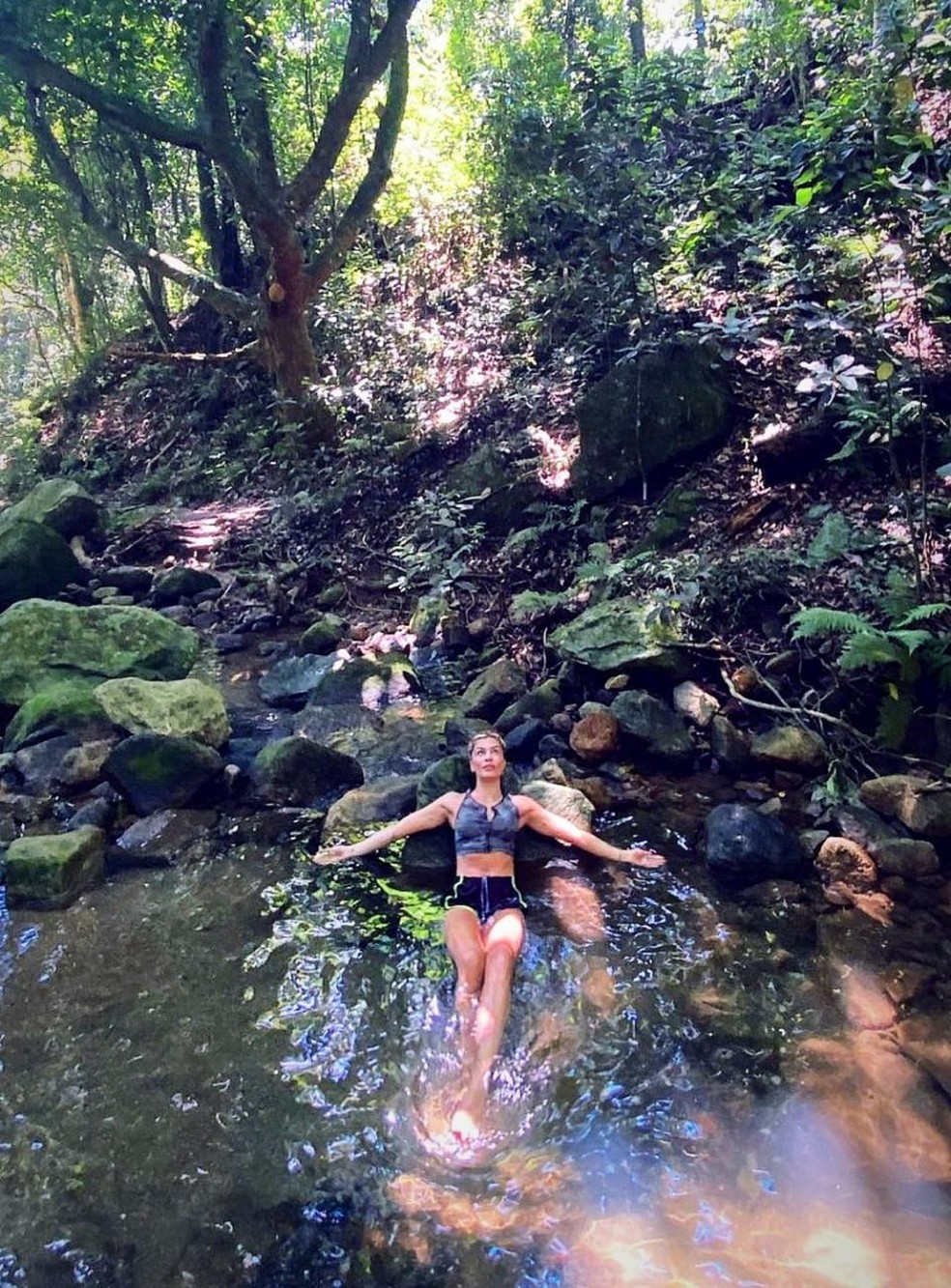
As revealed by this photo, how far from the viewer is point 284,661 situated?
893 cm

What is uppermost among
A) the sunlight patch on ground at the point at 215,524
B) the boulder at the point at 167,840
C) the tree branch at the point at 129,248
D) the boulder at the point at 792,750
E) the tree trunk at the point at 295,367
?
the tree branch at the point at 129,248

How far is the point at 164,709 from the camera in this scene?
270 inches

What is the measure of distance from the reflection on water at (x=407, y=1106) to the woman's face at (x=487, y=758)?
2.75 feet

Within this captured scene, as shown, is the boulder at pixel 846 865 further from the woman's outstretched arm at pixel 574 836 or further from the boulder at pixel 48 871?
the boulder at pixel 48 871

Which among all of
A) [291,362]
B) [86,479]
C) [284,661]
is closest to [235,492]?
[291,362]

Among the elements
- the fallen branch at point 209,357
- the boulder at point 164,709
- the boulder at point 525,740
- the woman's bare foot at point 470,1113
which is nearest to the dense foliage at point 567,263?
the fallen branch at point 209,357

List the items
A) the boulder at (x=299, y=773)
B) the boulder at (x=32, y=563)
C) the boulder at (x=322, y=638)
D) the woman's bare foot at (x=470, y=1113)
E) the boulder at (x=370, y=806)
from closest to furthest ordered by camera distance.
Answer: the woman's bare foot at (x=470, y=1113) < the boulder at (x=370, y=806) < the boulder at (x=299, y=773) < the boulder at (x=322, y=638) < the boulder at (x=32, y=563)

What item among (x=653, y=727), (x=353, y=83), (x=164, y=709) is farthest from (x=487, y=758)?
(x=353, y=83)

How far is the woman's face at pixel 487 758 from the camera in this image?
538cm

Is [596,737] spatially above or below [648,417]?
below

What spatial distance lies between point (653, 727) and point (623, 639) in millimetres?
905

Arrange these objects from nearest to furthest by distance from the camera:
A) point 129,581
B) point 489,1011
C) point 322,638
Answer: point 489,1011 < point 322,638 < point 129,581

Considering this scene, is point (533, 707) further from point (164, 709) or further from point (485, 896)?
point (164, 709)

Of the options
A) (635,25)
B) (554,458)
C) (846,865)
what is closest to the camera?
(846,865)
